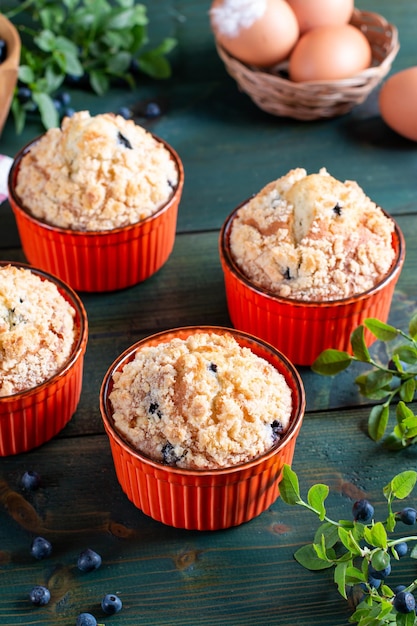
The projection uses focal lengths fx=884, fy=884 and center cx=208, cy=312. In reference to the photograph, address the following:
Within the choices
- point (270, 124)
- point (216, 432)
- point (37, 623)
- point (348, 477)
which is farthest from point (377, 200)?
point (37, 623)

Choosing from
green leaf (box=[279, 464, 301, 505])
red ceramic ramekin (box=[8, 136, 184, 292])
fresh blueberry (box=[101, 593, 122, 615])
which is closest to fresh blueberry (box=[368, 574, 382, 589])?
green leaf (box=[279, 464, 301, 505])

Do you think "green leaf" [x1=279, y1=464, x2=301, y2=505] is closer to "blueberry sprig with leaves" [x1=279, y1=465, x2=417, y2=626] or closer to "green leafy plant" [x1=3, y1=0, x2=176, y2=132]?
"blueberry sprig with leaves" [x1=279, y1=465, x2=417, y2=626]

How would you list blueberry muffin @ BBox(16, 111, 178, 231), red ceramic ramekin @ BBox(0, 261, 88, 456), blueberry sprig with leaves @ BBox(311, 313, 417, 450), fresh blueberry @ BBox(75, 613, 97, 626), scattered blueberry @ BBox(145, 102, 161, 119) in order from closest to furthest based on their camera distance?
1. fresh blueberry @ BBox(75, 613, 97, 626)
2. red ceramic ramekin @ BBox(0, 261, 88, 456)
3. blueberry sprig with leaves @ BBox(311, 313, 417, 450)
4. blueberry muffin @ BBox(16, 111, 178, 231)
5. scattered blueberry @ BBox(145, 102, 161, 119)

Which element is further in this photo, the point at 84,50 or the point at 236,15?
the point at 84,50

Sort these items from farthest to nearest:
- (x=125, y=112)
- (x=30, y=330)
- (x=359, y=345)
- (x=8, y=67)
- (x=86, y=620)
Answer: (x=125, y=112) < (x=8, y=67) < (x=359, y=345) < (x=30, y=330) < (x=86, y=620)

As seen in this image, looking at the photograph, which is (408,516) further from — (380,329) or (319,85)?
(319,85)

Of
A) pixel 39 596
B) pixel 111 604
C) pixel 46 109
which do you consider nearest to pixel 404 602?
pixel 111 604
